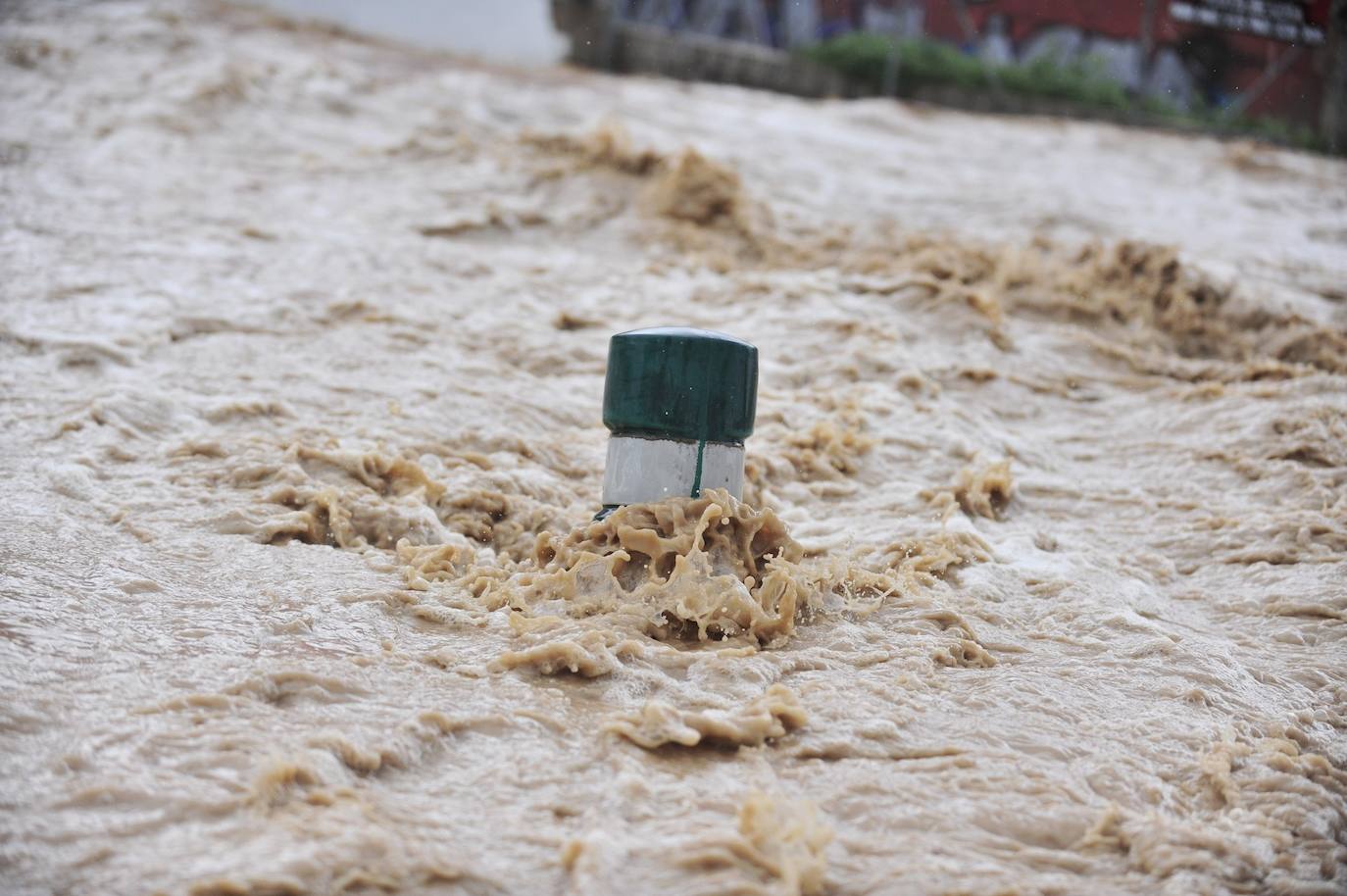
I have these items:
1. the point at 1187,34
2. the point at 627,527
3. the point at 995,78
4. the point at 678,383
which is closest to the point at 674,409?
the point at 678,383

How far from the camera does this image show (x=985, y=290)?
21.0 ft

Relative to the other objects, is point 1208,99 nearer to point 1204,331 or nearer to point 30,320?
point 1204,331

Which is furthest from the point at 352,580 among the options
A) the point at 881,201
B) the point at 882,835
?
the point at 881,201

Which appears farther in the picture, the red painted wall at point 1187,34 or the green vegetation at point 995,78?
the green vegetation at point 995,78

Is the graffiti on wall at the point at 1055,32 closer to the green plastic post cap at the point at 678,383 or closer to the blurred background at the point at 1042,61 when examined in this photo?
the blurred background at the point at 1042,61

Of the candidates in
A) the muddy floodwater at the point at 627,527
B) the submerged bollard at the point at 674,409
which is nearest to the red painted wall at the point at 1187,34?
the muddy floodwater at the point at 627,527

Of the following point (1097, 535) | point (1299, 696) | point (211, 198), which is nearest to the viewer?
point (1299, 696)

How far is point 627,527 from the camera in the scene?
120 inches

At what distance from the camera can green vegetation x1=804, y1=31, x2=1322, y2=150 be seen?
37.8 ft

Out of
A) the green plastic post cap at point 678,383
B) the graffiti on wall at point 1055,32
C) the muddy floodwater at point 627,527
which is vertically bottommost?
the muddy floodwater at point 627,527

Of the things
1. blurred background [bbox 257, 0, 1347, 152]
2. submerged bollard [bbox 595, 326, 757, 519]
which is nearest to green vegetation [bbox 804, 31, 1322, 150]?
blurred background [bbox 257, 0, 1347, 152]

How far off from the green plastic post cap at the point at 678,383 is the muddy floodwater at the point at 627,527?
0.29 metres

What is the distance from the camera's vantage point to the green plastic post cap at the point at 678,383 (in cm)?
304

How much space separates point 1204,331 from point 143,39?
8611mm
